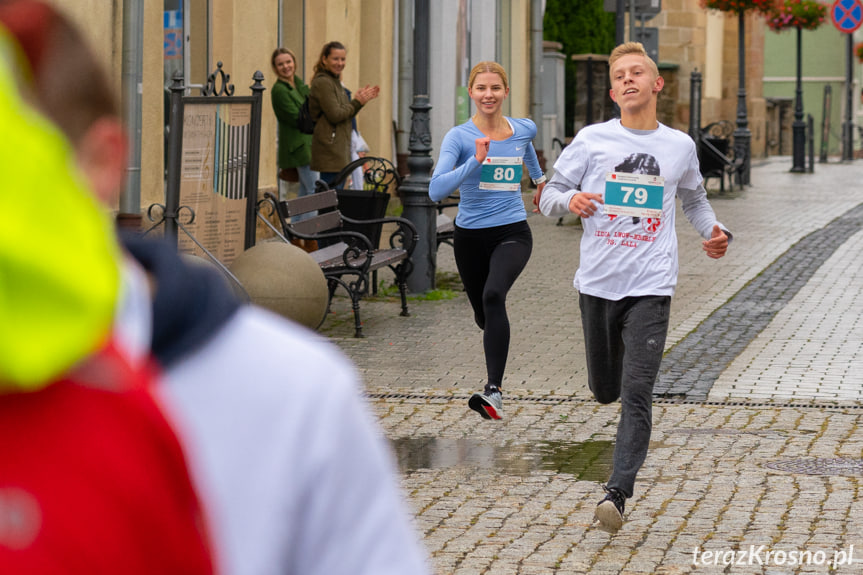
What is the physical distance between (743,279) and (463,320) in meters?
3.99

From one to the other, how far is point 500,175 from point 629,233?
234cm

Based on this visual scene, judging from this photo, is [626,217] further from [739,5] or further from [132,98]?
[739,5]

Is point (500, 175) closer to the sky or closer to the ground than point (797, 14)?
closer to the ground

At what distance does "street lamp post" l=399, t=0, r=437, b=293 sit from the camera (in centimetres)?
1241

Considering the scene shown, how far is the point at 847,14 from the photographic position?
39688 millimetres

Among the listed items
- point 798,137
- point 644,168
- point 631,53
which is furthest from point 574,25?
point 644,168

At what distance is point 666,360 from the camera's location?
9430mm

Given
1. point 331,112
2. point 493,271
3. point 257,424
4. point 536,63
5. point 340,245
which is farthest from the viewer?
point 536,63

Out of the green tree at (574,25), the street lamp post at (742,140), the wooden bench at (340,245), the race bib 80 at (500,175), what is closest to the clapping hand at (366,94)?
the wooden bench at (340,245)

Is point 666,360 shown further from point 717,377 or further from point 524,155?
point 524,155

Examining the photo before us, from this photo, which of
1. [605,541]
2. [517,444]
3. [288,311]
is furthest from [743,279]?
[605,541]

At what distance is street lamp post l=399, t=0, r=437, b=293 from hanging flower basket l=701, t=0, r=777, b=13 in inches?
841

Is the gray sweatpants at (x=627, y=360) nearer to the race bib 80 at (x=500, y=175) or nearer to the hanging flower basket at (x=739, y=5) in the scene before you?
the race bib 80 at (x=500, y=175)

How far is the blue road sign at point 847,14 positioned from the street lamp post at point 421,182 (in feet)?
95.9
